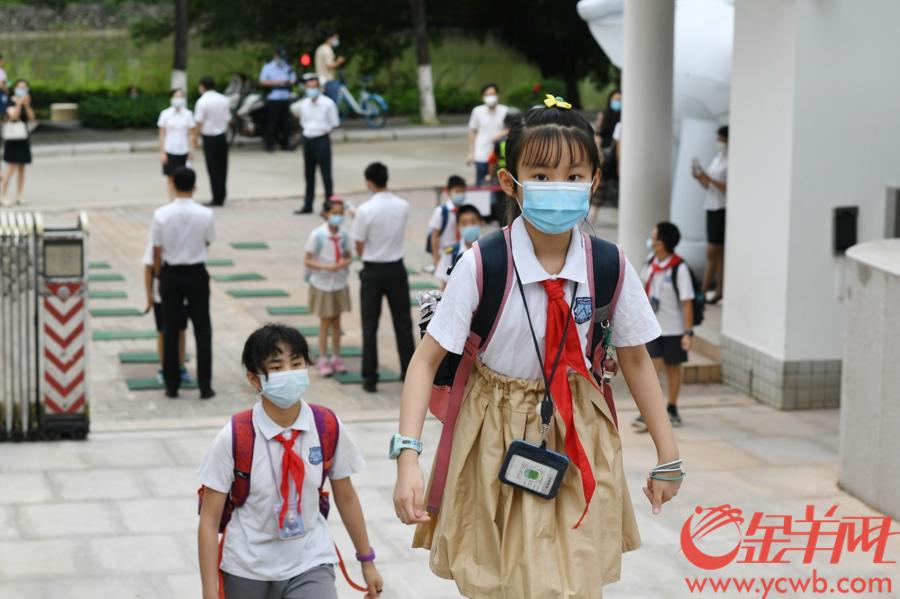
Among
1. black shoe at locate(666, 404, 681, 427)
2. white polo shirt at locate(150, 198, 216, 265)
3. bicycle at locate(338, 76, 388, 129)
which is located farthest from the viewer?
bicycle at locate(338, 76, 388, 129)

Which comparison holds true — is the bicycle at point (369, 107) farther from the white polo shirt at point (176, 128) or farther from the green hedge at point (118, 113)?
the white polo shirt at point (176, 128)

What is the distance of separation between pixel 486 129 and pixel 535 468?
1608 centimetres

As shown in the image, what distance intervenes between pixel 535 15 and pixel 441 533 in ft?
95.1

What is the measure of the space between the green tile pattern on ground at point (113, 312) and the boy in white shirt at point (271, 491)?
9531mm

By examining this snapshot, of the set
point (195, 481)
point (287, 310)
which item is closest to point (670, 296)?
point (195, 481)

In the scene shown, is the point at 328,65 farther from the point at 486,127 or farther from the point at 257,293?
the point at 257,293

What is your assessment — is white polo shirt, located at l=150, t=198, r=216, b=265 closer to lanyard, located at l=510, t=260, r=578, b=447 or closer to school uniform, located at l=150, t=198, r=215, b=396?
school uniform, located at l=150, t=198, r=215, b=396

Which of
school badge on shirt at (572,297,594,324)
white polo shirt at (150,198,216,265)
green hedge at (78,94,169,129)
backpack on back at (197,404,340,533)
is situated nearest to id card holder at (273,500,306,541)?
backpack on back at (197,404,340,533)

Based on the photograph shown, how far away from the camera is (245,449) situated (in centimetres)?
499

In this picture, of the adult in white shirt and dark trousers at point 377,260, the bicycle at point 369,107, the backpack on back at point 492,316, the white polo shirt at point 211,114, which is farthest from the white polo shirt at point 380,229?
the bicycle at point 369,107

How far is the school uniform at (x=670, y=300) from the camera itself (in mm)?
10383

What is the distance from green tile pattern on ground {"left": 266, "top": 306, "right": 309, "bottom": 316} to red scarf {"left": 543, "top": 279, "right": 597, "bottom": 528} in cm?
1042

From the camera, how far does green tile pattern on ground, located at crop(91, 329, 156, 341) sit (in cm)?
1350

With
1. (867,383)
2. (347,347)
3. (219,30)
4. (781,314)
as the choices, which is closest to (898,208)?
(781,314)
